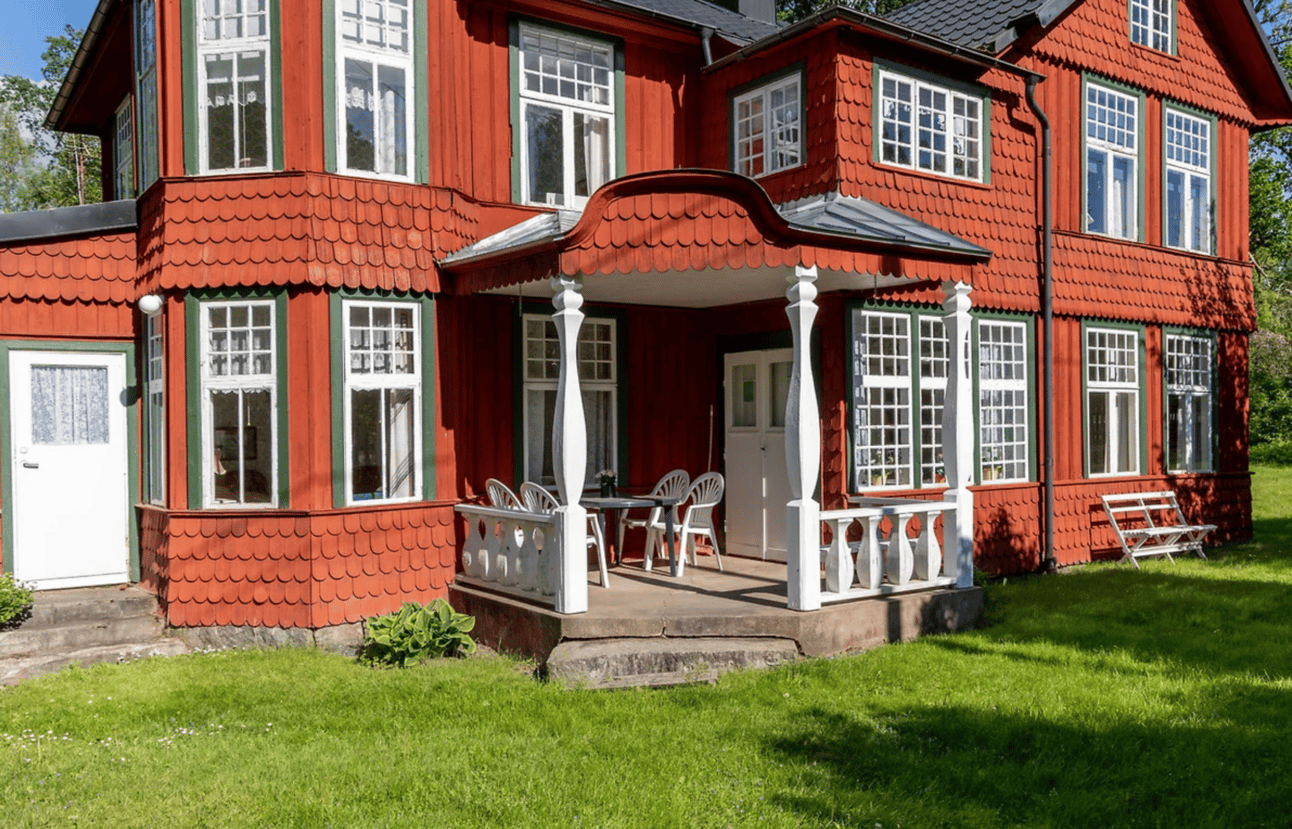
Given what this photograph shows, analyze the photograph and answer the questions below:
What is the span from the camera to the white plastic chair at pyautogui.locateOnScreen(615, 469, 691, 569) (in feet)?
31.3

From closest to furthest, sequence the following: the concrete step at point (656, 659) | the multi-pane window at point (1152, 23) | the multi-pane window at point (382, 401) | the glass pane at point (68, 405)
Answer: the concrete step at point (656, 659), the multi-pane window at point (382, 401), the glass pane at point (68, 405), the multi-pane window at point (1152, 23)

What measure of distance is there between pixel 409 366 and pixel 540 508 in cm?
161

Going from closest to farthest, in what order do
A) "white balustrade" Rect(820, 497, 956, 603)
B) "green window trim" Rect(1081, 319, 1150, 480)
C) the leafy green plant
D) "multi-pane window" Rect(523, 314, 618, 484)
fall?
the leafy green plant → "white balustrade" Rect(820, 497, 956, 603) → "multi-pane window" Rect(523, 314, 618, 484) → "green window trim" Rect(1081, 319, 1150, 480)

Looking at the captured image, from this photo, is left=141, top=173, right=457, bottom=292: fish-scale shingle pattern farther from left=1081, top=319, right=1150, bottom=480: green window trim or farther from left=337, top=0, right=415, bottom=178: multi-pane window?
left=1081, top=319, right=1150, bottom=480: green window trim

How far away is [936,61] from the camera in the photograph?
35.1ft

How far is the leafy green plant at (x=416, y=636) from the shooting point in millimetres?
7871

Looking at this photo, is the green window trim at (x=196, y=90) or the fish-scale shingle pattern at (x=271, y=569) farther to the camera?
the green window trim at (x=196, y=90)

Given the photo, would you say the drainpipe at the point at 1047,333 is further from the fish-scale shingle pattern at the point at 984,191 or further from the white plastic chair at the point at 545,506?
the white plastic chair at the point at 545,506

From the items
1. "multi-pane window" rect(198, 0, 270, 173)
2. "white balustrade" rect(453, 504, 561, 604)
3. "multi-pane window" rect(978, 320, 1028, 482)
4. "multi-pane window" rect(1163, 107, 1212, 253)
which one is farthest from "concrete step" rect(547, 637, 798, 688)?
Result: "multi-pane window" rect(1163, 107, 1212, 253)

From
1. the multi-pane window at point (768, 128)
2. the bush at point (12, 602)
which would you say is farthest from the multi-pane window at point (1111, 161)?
the bush at point (12, 602)

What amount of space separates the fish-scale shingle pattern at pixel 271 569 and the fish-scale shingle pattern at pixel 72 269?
2.21 metres

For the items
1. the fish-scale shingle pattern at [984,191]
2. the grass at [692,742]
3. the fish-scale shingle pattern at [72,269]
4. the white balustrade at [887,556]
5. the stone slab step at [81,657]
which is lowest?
the grass at [692,742]

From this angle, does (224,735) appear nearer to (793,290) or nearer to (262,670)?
(262,670)

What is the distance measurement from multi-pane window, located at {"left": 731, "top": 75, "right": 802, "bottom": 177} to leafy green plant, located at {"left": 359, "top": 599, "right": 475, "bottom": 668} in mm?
5185
